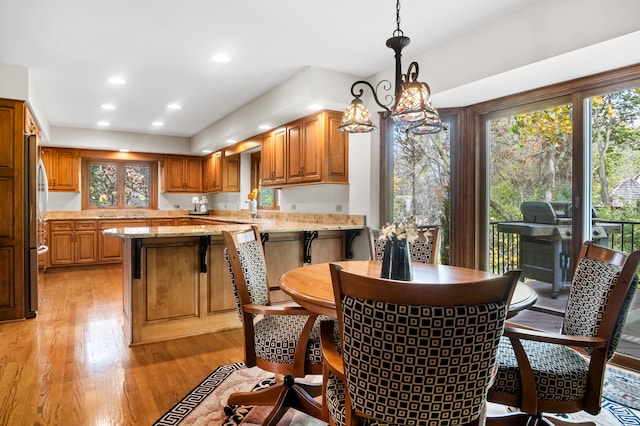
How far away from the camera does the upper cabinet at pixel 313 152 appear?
4.18 meters

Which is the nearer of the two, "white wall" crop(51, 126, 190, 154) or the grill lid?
the grill lid

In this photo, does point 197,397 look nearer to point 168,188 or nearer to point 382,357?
point 382,357

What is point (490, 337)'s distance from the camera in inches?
39.9

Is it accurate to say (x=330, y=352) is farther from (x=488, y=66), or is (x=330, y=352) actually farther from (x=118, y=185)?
(x=118, y=185)

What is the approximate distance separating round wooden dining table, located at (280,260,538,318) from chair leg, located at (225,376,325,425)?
1.79 ft

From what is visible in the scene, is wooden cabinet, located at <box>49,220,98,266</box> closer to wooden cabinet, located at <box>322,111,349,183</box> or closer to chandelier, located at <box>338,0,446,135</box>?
wooden cabinet, located at <box>322,111,349,183</box>

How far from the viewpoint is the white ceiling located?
2680 millimetres

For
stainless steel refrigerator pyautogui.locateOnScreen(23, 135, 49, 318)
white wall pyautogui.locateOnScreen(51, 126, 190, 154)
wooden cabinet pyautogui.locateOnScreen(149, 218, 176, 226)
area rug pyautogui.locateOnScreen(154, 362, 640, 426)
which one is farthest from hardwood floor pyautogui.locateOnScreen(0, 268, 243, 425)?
white wall pyautogui.locateOnScreen(51, 126, 190, 154)

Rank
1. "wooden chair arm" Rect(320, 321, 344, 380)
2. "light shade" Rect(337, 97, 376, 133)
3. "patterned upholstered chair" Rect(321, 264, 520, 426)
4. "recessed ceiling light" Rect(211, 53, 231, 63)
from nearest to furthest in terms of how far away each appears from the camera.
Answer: "patterned upholstered chair" Rect(321, 264, 520, 426), "wooden chair arm" Rect(320, 321, 344, 380), "light shade" Rect(337, 97, 376, 133), "recessed ceiling light" Rect(211, 53, 231, 63)

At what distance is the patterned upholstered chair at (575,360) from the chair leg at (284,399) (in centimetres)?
86

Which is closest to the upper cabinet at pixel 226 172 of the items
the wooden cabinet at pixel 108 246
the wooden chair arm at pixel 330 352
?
the wooden cabinet at pixel 108 246

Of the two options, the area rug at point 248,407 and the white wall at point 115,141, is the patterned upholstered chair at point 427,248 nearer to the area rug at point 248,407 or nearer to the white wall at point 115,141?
the area rug at point 248,407

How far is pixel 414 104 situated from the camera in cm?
A: 195

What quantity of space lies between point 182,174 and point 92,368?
5731mm
